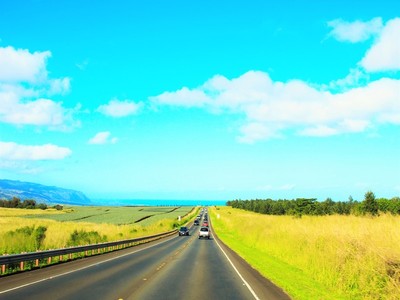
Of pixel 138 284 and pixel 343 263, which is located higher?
pixel 343 263

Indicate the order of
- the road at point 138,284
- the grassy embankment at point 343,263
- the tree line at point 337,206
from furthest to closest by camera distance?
the tree line at point 337,206, the grassy embankment at point 343,263, the road at point 138,284

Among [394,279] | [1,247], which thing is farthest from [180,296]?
[1,247]

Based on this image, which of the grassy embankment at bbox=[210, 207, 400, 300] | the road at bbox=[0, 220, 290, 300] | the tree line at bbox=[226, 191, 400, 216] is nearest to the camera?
the road at bbox=[0, 220, 290, 300]

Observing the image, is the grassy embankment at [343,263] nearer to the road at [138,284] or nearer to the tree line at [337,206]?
the road at [138,284]

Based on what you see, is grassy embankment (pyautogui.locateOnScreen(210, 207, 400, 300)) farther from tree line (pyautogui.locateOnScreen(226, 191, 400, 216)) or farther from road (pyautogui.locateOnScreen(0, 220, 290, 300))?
tree line (pyautogui.locateOnScreen(226, 191, 400, 216))

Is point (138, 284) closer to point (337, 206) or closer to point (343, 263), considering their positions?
point (343, 263)

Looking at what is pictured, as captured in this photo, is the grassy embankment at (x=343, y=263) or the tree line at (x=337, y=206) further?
the tree line at (x=337, y=206)

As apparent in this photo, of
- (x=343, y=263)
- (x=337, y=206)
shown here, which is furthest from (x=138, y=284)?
(x=337, y=206)

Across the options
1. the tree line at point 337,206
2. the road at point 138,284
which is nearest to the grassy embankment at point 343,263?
the road at point 138,284

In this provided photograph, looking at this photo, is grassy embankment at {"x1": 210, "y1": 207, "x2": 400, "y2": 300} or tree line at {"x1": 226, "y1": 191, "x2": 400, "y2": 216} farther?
tree line at {"x1": 226, "y1": 191, "x2": 400, "y2": 216}

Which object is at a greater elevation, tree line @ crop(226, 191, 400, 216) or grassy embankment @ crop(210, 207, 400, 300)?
tree line @ crop(226, 191, 400, 216)

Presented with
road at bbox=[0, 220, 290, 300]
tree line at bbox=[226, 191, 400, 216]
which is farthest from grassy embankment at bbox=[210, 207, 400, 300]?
tree line at bbox=[226, 191, 400, 216]

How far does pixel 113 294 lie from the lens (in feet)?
41.3

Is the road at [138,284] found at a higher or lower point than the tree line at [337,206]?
lower
